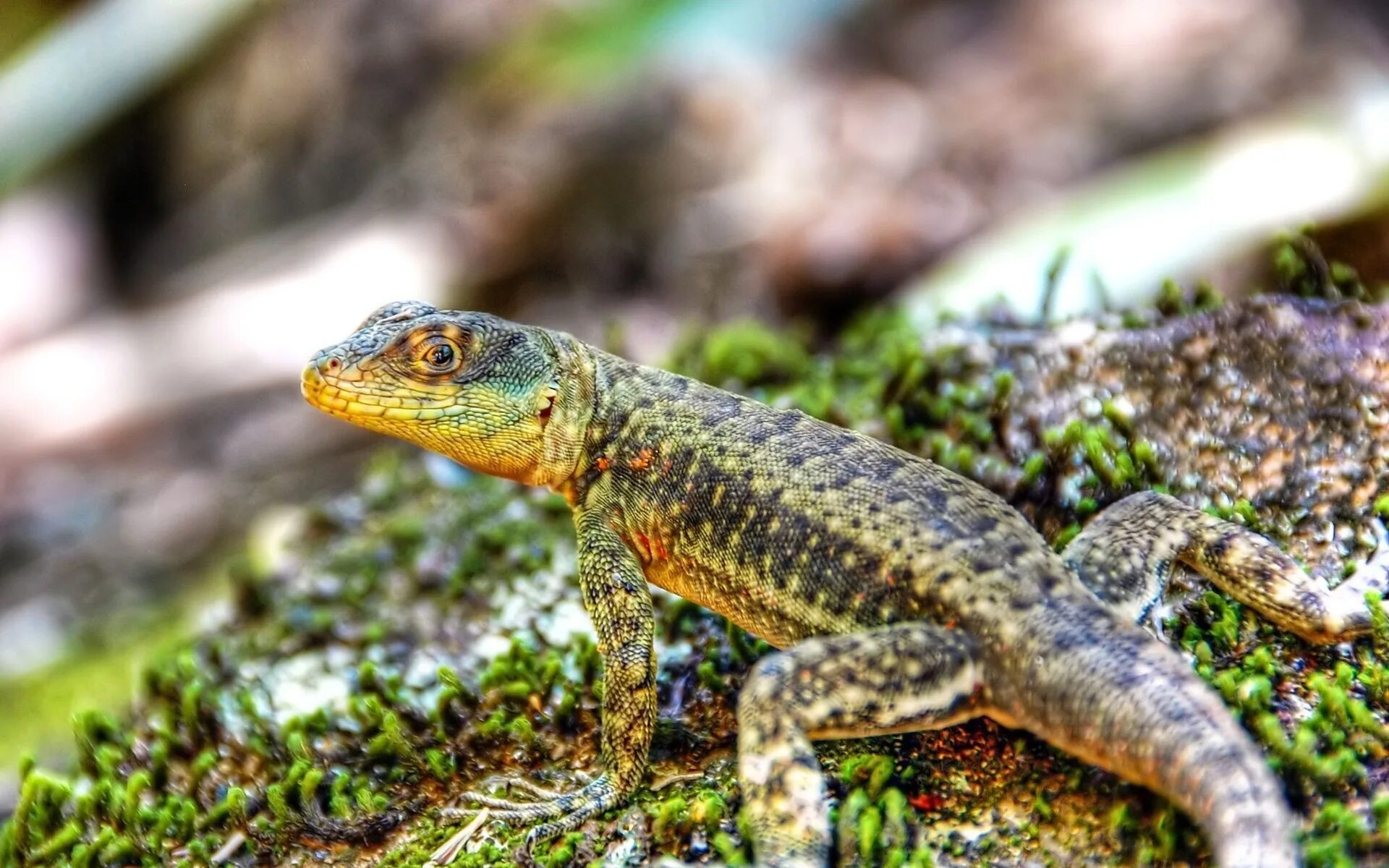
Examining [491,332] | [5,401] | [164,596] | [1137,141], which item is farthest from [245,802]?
[1137,141]

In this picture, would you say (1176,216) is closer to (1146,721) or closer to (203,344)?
(1146,721)

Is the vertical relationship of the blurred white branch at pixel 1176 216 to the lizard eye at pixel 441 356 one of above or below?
below

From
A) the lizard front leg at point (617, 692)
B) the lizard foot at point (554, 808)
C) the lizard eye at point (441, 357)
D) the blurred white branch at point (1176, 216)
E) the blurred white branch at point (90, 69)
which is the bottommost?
the lizard foot at point (554, 808)

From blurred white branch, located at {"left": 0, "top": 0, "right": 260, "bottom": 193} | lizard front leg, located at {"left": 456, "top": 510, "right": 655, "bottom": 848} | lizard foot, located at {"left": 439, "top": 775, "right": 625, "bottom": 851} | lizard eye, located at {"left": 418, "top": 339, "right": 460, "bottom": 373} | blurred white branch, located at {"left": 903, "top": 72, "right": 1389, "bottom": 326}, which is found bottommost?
Result: lizard foot, located at {"left": 439, "top": 775, "right": 625, "bottom": 851}

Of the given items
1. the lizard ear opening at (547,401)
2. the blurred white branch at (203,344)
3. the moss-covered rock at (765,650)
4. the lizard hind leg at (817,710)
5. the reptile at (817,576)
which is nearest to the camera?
the reptile at (817,576)

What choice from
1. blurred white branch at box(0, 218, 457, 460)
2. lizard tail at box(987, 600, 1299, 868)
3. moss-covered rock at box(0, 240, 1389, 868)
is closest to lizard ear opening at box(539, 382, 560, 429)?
moss-covered rock at box(0, 240, 1389, 868)

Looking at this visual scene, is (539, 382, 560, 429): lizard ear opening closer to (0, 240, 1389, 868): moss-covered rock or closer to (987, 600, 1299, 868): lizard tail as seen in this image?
(0, 240, 1389, 868): moss-covered rock

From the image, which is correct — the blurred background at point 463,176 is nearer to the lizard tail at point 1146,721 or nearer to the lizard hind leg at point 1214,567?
the lizard hind leg at point 1214,567

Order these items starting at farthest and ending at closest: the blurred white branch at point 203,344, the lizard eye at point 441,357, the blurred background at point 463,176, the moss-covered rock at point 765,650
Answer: the blurred white branch at point 203,344, the blurred background at point 463,176, the lizard eye at point 441,357, the moss-covered rock at point 765,650

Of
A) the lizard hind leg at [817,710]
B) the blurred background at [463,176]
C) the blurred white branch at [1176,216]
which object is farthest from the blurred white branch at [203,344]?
the lizard hind leg at [817,710]
